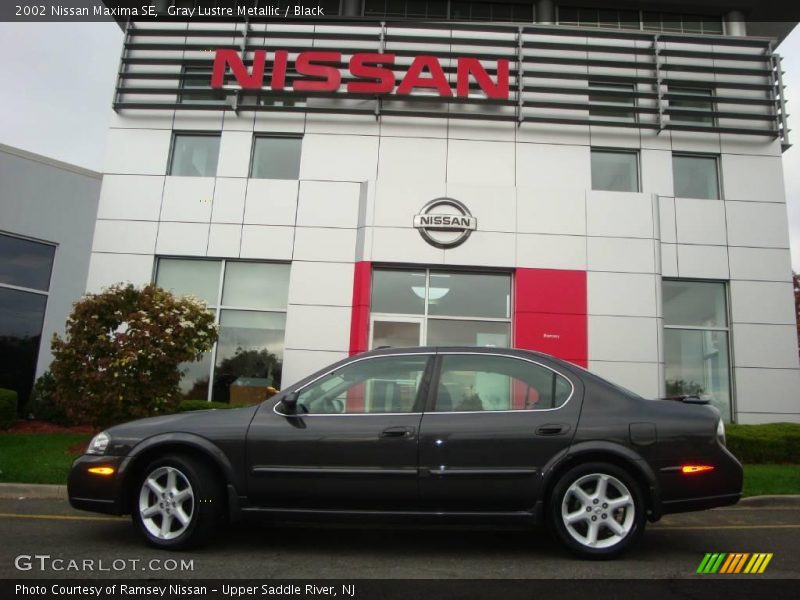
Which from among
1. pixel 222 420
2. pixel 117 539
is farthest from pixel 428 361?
pixel 117 539

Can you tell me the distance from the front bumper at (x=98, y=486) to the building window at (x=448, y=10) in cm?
1406

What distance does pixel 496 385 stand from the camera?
482 cm

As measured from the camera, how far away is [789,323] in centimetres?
1277

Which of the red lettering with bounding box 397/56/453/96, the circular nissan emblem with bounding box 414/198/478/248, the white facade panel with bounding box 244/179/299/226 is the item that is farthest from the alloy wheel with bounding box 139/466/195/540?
the red lettering with bounding box 397/56/453/96

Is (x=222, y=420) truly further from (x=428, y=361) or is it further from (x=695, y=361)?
(x=695, y=361)

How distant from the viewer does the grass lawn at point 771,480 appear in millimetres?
7504

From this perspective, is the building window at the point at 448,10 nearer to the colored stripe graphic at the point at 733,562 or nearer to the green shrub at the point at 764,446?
the green shrub at the point at 764,446

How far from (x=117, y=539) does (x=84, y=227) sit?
40.8 feet

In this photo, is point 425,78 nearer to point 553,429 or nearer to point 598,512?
point 553,429

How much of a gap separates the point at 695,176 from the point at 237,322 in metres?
10.1

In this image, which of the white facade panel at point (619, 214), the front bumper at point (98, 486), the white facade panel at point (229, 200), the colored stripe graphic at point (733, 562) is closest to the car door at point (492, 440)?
the colored stripe graphic at point (733, 562)

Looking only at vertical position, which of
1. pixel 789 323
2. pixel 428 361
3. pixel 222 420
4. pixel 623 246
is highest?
pixel 623 246

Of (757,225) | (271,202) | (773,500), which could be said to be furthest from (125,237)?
(757,225)

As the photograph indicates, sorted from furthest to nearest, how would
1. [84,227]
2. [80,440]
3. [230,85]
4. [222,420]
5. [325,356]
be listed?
[84,227] → [230,85] → [325,356] → [80,440] → [222,420]
